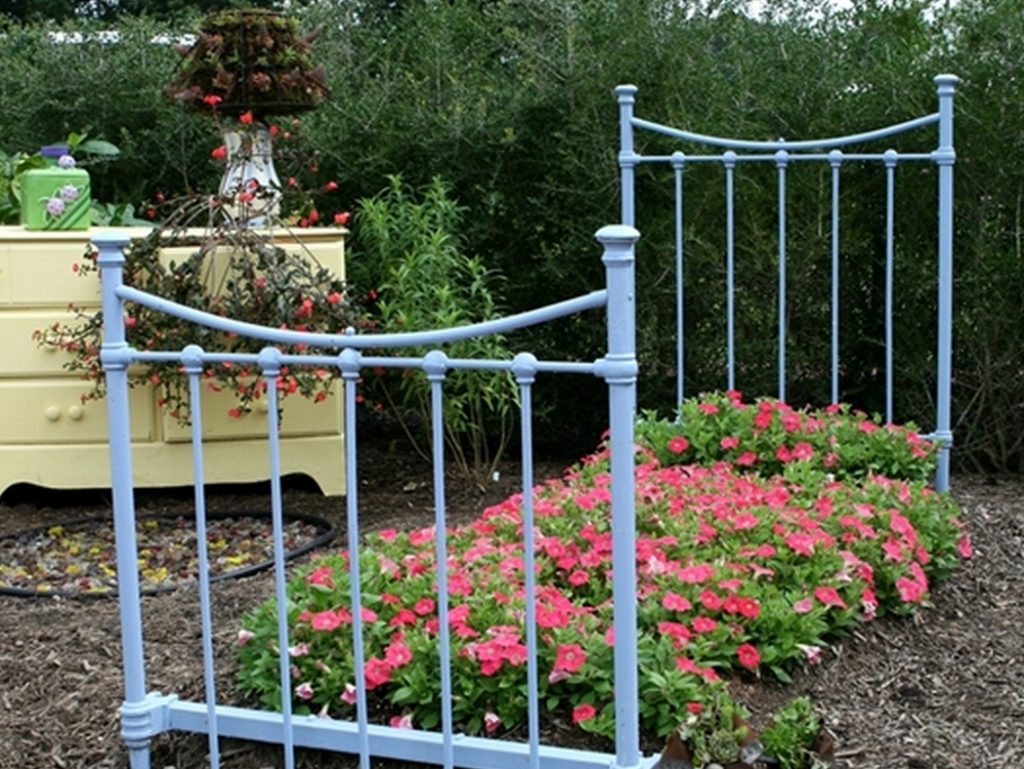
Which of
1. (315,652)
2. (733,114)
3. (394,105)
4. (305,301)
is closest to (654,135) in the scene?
(733,114)

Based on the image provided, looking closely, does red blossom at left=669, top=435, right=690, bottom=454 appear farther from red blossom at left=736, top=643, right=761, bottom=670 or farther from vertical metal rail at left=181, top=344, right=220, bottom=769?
vertical metal rail at left=181, top=344, right=220, bottom=769

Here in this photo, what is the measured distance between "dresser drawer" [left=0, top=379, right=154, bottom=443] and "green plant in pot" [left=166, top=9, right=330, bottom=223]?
2.76 ft

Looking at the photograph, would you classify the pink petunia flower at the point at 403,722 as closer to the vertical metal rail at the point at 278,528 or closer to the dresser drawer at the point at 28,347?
the vertical metal rail at the point at 278,528

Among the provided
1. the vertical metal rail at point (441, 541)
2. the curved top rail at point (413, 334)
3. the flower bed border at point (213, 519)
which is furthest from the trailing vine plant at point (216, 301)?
the vertical metal rail at point (441, 541)

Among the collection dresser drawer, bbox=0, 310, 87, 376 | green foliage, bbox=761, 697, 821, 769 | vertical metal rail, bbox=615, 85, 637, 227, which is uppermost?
vertical metal rail, bbox=615, 85, 637, 227

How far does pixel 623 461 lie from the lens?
244 centimetres

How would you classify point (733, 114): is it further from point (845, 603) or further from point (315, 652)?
point (315, 652)

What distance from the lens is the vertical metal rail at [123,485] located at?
2.88 meters

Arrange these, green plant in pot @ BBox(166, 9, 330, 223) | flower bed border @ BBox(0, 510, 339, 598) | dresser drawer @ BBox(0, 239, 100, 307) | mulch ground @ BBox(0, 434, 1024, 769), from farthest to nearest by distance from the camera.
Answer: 1. green plant in pot @ BBox(166, 9, 330, 223)
2. dresser drawer @ BBox(0, 239, 100, 307)
3. flower bed border @ BBox(0, 510, 339, 598)
4. mulch ground @ BBox(0, 434, 1024, 769)

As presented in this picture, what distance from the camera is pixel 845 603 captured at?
3.58 meters

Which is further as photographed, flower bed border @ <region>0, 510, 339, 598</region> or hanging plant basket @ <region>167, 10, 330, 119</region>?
hanging plant basket @ <region>167, 10, 330, 119</region>

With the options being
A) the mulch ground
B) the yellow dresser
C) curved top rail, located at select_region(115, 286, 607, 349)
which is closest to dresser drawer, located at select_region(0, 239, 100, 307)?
the yellow dresser

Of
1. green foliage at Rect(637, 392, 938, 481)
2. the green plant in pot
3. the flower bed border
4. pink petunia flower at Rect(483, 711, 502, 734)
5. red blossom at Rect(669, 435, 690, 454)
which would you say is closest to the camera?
pink petunia flower at Rect(483, 711, 502, 734)

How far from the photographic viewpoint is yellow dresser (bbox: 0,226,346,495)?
548 cm
